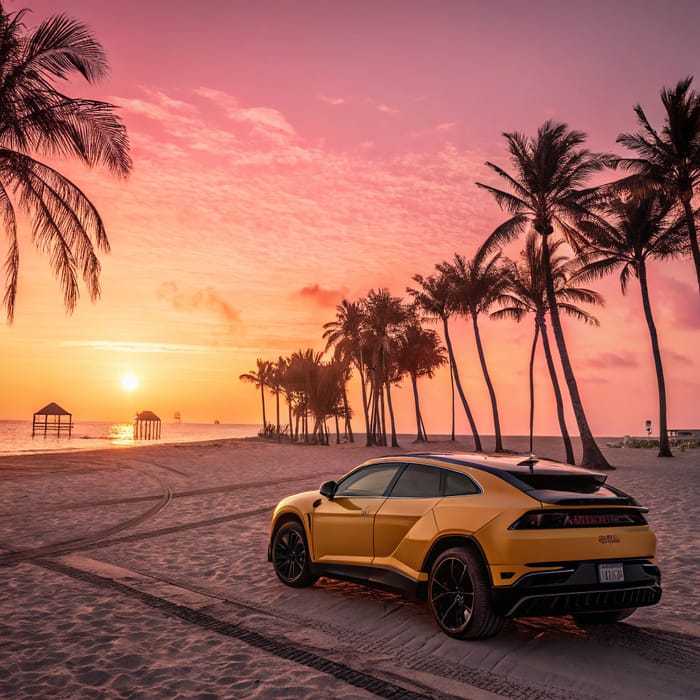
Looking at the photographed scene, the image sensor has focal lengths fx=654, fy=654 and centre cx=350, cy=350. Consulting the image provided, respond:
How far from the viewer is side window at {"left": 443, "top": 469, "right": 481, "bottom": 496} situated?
240 inches

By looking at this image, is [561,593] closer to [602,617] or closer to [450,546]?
[450,546]

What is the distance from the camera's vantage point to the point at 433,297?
4638cm

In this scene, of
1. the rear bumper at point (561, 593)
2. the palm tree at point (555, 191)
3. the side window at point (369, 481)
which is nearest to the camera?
the rear bumper at point (561, 593)

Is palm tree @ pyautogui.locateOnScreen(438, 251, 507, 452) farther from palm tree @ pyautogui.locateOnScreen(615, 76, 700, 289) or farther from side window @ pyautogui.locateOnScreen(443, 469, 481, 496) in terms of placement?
side window @ pyautogui.locateOnScreen(443, 469, 481, 496)

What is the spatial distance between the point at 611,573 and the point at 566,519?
1.99ft

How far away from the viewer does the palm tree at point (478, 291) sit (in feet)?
136

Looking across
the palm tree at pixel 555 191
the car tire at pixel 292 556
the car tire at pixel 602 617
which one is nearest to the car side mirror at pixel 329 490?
the car tire at pixel 292 556

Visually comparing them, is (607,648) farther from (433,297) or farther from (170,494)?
(433,297)

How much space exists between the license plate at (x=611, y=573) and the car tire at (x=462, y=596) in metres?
0.93

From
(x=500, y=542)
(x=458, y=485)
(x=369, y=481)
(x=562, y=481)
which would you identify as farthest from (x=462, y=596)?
(x=369, y=481)

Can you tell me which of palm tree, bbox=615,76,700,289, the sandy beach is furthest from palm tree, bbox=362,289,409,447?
the sandy beach

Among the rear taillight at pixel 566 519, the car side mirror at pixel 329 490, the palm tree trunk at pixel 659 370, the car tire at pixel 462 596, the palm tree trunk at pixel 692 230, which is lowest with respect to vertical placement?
the car tire at pixel 462 596

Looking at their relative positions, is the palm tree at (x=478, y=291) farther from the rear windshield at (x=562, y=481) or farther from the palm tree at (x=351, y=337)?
the rear windshield at (x=562, y=481)

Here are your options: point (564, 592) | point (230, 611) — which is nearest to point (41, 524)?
point (230, 611)
